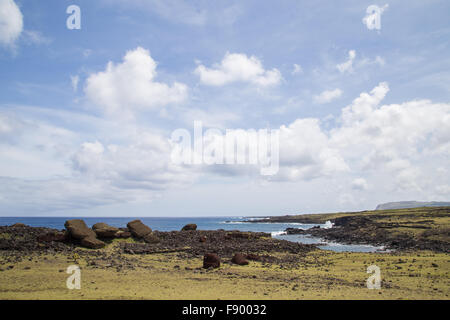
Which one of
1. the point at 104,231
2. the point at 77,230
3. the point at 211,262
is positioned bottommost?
the point at 211,262

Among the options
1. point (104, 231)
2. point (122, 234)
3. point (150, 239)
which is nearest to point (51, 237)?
point (104, 231)

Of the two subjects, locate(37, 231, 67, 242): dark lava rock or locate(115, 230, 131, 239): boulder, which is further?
locate(115, 230, 131, 239): boulder

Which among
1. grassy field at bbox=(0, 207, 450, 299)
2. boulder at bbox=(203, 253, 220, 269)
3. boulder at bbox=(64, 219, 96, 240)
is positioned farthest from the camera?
boulder at bbox=(64, 219, 96, 240)

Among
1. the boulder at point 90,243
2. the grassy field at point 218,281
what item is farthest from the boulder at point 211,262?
the boulder at point 90,243

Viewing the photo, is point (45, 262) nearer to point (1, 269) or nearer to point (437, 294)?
point (1, 269)

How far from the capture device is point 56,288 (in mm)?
13359

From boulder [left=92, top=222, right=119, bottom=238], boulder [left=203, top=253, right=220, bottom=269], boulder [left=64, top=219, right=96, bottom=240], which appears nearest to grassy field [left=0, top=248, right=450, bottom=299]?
boulder [left=203, top=253, right=220, bottom=269]

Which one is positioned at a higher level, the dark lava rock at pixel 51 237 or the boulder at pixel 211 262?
the dark lava rock at pixel 51 237

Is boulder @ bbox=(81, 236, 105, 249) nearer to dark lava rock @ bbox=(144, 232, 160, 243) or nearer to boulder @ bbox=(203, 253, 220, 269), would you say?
dark lava rock @ bbox=(144, 232, 160, 243)

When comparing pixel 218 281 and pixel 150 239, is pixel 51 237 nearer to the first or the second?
pixel 150 239

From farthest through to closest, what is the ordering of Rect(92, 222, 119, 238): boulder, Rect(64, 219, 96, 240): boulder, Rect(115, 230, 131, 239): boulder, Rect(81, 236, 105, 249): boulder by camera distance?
Rect(115, 230, 131, 239): boulder → Rect(92, 222, 119, 238): boulder → Rect(64, 219, 96, 240): boulder → Rect(81, 236, 105, 249): boulder

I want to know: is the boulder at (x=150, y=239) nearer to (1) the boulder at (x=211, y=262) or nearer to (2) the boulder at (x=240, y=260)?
(2) the boulder at (x=240, y=260)
